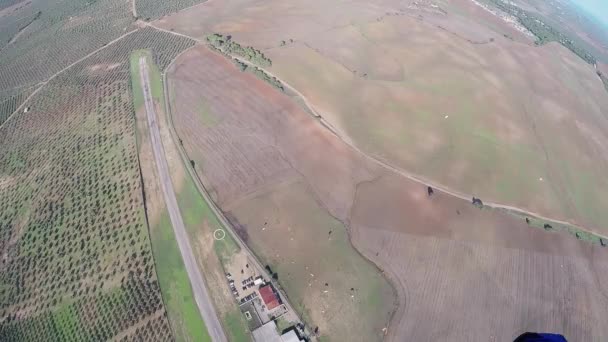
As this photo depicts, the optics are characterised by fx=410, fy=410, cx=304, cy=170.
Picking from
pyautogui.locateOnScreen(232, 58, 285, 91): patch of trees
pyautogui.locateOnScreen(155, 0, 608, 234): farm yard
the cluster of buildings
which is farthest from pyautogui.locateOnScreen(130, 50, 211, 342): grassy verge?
pyautogui.locateOnScreen(232, 58, 285, 91): patch of trees

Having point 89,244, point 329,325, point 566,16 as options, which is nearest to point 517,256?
point 329,325

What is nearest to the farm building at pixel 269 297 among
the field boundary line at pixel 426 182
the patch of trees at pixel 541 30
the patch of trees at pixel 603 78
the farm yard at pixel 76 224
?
the farm yard at pixel 76 224

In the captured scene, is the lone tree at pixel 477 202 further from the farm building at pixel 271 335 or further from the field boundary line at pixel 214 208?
the farm building at pixel 271 335

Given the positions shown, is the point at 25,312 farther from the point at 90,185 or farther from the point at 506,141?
the point at 506,141

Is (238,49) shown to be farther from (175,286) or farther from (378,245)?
(175,286)

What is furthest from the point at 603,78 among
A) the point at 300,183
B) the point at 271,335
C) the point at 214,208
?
the point at 271,335

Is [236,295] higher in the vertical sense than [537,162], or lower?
higher
